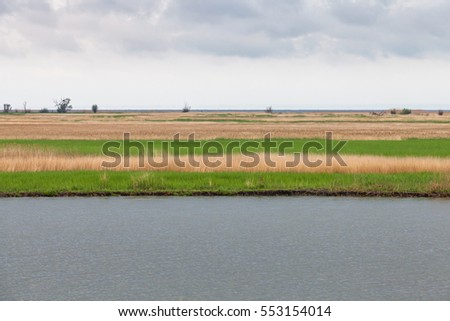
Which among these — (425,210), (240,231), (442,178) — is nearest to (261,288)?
(240,231)

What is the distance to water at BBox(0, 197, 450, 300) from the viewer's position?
36.7 ft

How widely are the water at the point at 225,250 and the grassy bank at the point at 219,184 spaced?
1.89m

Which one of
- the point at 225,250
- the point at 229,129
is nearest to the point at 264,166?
the point at 225,250

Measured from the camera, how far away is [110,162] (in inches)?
1212

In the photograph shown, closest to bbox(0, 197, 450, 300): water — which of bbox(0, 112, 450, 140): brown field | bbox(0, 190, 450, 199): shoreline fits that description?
bbox(0, 190, 450, 199): shoreline

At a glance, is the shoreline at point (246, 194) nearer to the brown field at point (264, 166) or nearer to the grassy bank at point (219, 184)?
the grassy bank at point (219, 184)

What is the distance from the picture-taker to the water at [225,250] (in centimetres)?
1119

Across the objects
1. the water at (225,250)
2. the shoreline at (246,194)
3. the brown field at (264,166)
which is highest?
the brown field at (264,166)

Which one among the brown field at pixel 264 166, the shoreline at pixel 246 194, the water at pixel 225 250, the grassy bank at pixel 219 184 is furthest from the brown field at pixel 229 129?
the water at pixel 225 250

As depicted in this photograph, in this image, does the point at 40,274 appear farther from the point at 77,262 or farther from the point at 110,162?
the point at 110,162

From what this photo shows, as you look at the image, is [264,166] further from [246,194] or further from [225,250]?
[225,250]

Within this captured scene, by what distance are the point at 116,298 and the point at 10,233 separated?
21.2ft

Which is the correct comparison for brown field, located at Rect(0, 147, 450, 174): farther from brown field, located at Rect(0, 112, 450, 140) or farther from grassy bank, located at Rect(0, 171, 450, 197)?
brown field, located at Rect(0, 112, 450, 140)

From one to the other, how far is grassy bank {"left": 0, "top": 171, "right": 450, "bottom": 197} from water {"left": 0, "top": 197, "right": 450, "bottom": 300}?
1.89 m
